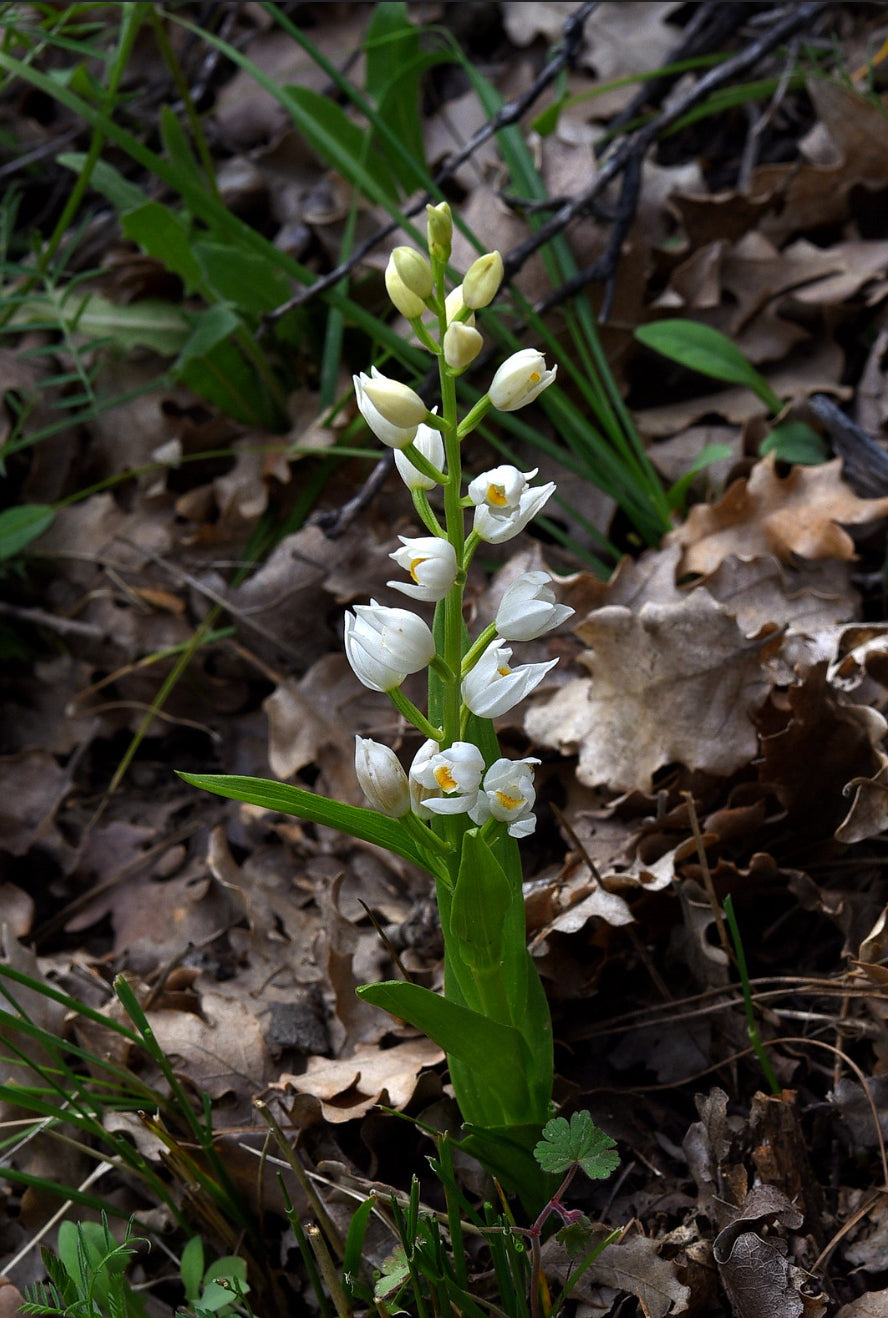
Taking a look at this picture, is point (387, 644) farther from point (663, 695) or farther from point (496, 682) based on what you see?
point (663, 695)

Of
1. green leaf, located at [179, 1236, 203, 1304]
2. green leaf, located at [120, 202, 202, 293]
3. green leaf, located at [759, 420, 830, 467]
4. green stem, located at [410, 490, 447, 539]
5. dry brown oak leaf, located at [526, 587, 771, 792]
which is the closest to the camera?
green stem, located at [410, 490, 447, 539]

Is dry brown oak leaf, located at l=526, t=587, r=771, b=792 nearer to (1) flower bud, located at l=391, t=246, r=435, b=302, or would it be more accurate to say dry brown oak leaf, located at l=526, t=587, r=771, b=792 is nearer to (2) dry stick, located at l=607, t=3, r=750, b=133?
(1) flower bud, located at l=391, t=246, r=435, b=302

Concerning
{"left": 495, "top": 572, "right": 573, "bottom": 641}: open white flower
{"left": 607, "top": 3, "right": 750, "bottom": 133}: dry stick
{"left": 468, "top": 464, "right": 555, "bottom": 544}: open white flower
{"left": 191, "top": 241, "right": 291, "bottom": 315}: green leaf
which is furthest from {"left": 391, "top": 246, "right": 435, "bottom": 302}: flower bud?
{"left": 607, "top": 3, "right": 750, "bottom": 133}: dry stick

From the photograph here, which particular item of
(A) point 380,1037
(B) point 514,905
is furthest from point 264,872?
(B) point 514,905

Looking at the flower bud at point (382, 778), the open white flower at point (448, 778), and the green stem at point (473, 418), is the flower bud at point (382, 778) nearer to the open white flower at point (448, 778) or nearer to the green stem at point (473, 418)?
the open white flower at point (448, 778)

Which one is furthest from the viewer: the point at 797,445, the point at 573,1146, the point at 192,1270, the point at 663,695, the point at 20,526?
the point at 20,526

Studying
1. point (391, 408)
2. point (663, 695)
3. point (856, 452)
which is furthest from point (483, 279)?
point (856, 452)

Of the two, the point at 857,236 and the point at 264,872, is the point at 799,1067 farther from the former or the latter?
the point at 857,236
